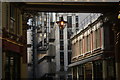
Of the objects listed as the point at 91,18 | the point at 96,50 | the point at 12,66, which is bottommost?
the point at 12,66

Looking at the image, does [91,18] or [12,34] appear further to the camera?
[91,18]

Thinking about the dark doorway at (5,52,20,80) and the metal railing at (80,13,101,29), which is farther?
the metal railing at (80,13,101,29)

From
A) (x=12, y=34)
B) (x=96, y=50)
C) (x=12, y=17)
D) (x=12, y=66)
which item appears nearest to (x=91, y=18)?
(x=96, y=50)

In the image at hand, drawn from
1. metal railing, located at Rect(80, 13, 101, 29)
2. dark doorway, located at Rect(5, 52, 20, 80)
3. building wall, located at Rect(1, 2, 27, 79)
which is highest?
metal railing, located at Rect(80, 13, 101, 29)

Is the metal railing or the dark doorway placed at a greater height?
the metal railing

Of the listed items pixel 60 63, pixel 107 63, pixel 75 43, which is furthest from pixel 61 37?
pixel 107 63

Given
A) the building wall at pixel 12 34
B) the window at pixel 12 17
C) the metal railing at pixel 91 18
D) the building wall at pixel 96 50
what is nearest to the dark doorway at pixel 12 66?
the building wall at pixel 12 34

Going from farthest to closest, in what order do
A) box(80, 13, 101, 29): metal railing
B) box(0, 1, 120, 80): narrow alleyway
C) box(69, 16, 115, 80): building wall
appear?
box(80, 13, 101, 29): metal railing, box(69, 16, 115, 80): building wall, box(0, 1, 120, 80): narrow alleyway

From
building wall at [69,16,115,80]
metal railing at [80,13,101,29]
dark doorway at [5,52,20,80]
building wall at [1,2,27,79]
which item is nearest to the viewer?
building wall at [1,2,27,79]

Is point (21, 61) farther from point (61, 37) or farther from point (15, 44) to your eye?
point (61, 37)

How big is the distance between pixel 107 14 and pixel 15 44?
471 inches

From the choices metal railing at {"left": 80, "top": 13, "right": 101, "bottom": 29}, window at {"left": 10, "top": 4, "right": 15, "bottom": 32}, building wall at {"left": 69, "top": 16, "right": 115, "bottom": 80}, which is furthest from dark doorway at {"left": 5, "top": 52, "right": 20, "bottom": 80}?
metal railing at {"left": 80, "top": 13, "right": 101, "bottom": 29}

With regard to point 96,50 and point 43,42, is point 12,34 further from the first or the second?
point 96,50

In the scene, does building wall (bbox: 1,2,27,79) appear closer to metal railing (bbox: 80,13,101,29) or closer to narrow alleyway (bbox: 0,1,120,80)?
narrow alleyway (bbox: 0,1,120,80)
